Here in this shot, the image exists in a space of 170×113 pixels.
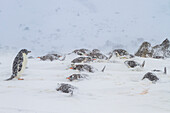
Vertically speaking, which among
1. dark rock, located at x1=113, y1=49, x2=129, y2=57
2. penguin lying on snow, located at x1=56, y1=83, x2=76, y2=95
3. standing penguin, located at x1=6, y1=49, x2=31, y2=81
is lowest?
penguin lying on snow, located at x1=56, y1=83, x2=76, y2=95

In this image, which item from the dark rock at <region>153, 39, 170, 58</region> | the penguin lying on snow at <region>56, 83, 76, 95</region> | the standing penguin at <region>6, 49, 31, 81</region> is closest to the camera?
the penguin lying on snow at <region>56, 83, 76, 95</region>

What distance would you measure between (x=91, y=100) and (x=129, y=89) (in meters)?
0.60

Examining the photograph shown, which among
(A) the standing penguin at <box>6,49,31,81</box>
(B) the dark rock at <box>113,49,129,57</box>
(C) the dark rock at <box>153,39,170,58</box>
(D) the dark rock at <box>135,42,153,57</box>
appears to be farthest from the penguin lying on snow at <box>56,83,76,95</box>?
(C) the dark rock at <box>153,39,170,58</box>

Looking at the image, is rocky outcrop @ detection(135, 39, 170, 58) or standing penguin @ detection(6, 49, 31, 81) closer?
standing penguin @ detection(6, 49, 31, 81)

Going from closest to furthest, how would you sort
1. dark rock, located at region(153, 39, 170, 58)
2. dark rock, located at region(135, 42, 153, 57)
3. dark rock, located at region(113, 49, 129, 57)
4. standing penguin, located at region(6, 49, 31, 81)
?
standing penguin, located at region(6, 49, 31, 81)
dark rock, located at region(113, 49, 129, 57)
dark rock, located at region(153, 39, 170, 58)
dark rock, located at region(135, 42, 153, 57)

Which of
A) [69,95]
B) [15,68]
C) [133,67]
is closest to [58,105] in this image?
[69,95]

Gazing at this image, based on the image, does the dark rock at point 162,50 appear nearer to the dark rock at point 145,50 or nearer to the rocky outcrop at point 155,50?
the rocky outcrop at point 155,50

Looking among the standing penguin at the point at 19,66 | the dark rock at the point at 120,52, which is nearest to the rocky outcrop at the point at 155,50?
the dark rock at the point at 120,52

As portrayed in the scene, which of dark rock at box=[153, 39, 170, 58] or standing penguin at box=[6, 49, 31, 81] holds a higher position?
dark rock at box=[153, 39, 170, 58]

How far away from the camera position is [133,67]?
3.16m

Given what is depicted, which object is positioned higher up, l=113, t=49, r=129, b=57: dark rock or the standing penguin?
l=113, t=49, r=129, b=57: dark rock

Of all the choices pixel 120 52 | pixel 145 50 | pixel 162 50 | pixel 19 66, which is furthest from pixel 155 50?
pixel 19 66

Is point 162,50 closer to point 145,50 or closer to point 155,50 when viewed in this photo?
point 155,50

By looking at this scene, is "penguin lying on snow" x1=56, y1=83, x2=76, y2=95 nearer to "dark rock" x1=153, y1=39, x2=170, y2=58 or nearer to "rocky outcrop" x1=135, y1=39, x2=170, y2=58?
"rocky outcrop" x1=135, y1=39, x2=170, y2=58
